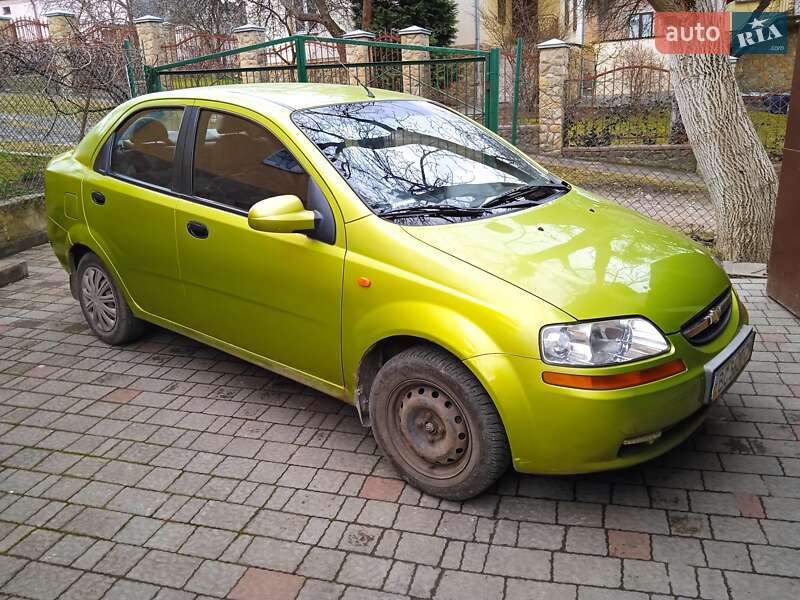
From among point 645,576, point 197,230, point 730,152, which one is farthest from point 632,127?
point 645,576

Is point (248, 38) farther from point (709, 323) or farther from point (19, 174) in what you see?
point (709, 323)

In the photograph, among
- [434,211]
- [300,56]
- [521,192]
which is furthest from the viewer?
[300,56]

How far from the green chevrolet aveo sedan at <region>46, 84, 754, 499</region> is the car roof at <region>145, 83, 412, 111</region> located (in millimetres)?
23

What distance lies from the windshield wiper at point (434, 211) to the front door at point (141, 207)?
150cm

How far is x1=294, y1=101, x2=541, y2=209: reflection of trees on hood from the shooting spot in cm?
367

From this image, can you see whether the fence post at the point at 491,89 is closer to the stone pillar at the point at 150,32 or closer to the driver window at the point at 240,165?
the driver window at the point at 240,165

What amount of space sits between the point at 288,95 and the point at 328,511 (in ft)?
7.58

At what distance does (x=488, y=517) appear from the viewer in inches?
129

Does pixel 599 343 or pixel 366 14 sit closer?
pixel 599 343

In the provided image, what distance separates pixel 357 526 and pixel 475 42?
94.2 ft

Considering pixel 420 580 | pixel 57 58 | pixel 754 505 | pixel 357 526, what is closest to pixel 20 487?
pixel 357 526

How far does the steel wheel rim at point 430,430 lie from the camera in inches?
127

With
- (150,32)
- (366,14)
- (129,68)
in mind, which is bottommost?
(129,68)

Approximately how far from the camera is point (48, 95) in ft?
27.6
